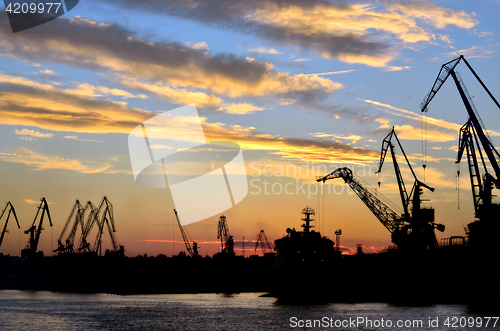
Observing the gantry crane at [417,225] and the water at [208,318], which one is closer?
the water at [208,318]

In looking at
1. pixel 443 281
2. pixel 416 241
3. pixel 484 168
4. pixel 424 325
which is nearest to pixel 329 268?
pixel 416 241

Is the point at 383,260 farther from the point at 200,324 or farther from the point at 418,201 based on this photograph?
the point at 200,324

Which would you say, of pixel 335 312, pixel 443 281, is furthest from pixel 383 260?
pixel 335 312

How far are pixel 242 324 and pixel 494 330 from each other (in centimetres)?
3900

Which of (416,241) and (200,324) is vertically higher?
(416,241)

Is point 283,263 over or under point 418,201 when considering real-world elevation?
under

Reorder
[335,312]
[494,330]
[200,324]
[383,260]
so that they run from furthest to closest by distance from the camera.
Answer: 1. [383,260]
2. [335,312]
3. [200,324]
4. [494,330]

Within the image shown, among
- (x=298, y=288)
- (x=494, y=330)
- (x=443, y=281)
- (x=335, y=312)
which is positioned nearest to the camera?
(x=494, y=330)

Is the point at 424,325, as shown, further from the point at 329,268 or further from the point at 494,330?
the point at 329,268

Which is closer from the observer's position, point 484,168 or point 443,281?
point 484,168

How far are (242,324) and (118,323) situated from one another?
70.8 feet

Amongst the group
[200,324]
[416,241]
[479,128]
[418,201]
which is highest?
[479,128]

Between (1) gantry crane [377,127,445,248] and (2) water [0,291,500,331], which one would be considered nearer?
(2) water [0,291,500,331]

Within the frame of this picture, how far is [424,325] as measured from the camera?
270ft
